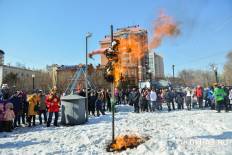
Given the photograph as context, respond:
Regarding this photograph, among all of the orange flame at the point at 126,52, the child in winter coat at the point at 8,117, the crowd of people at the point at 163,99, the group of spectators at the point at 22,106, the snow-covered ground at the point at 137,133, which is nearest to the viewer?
the snow-covered ground at the point at 137,133

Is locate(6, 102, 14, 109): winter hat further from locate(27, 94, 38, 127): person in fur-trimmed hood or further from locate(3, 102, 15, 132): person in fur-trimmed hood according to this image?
locate(27, 94, 38, 127): person in fur-trimmed hood

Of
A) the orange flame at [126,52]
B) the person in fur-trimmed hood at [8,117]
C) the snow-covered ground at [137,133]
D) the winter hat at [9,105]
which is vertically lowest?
the snow-covered ground at [137,133]

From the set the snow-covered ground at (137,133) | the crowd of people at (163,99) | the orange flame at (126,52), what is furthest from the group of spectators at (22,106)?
the orange flame at (126,52)

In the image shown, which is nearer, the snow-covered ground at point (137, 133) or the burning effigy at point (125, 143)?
the snow-covered ground at point (137, 133)

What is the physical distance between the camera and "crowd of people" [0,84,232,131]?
13412mm

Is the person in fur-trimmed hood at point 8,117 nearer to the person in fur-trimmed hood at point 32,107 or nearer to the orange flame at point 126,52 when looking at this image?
the person in fur-trimmed hood at point 32,107

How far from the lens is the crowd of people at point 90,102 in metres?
13.4

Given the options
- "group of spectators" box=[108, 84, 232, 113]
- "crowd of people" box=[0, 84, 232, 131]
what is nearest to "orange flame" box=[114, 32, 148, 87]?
"crowd of people" box=[0, 84, 232, 131]

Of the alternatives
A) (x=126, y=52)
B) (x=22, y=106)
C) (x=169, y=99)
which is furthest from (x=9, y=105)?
(x=169, y=99)

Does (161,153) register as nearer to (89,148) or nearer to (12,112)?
(89,148)

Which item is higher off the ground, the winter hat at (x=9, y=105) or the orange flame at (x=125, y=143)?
the winter hat at (x=9, y=105)

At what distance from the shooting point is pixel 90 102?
1778 cm

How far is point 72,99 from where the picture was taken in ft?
45.1

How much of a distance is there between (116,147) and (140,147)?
86 cm
